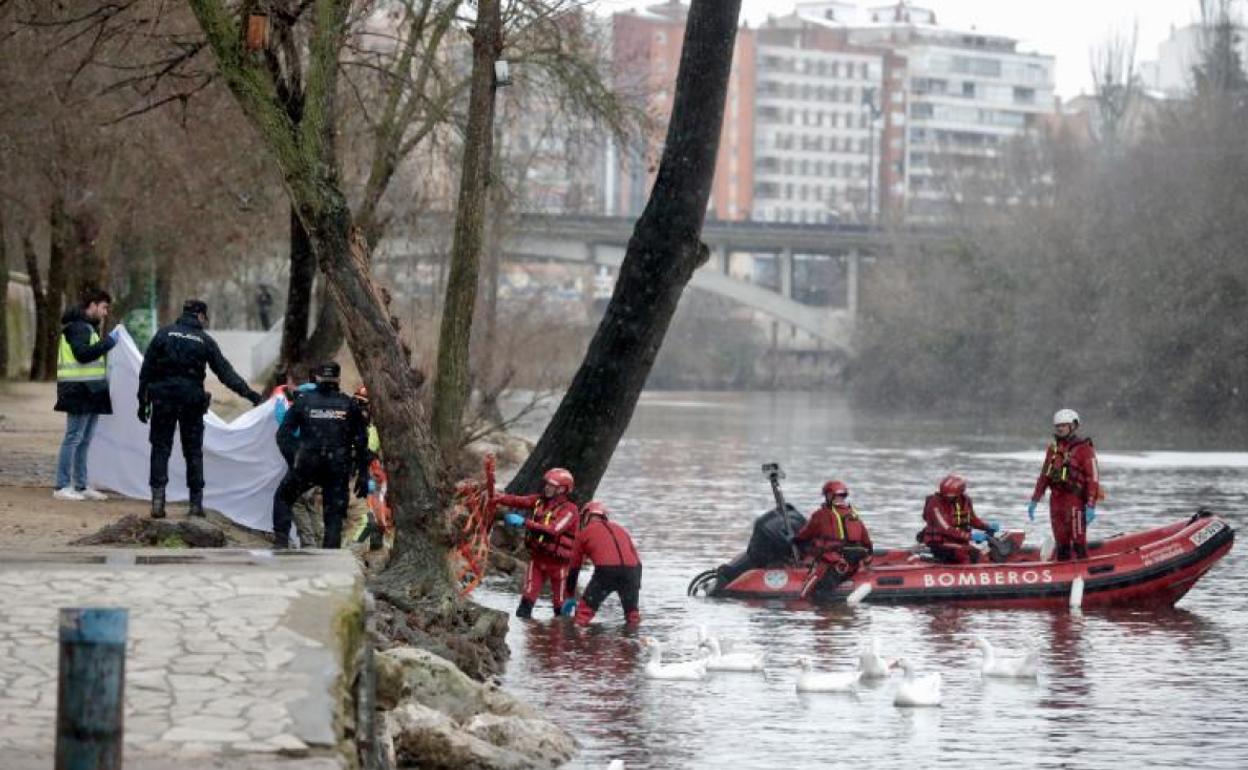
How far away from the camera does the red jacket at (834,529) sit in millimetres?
23719

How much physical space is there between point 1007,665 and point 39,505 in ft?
28.3

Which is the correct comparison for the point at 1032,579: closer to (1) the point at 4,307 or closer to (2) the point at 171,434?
(2) the point at 171,434

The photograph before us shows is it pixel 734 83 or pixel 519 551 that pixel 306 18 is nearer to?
pixel 519 551

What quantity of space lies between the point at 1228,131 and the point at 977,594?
54463 millimetres

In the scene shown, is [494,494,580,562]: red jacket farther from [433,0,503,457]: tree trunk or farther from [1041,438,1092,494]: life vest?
[1041,438,1092,494]: life vest

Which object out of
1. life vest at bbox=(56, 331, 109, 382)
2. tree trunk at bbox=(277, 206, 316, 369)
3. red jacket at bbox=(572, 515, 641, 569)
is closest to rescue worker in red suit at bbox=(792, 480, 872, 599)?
red jacket at bbox=(572, 515, 641, 569)

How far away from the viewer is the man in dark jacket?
20.9m

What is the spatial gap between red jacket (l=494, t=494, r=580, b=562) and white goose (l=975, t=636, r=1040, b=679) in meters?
4.26

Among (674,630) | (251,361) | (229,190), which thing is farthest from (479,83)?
(251,361)

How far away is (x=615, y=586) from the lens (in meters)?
21.3

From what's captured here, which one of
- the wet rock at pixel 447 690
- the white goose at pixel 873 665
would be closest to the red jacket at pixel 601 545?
the white goose at pixel 873 665

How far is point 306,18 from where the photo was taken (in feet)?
82.6

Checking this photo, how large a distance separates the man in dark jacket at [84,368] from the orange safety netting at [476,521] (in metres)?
3.29

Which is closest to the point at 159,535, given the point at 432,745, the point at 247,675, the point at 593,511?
the point at 593,511
